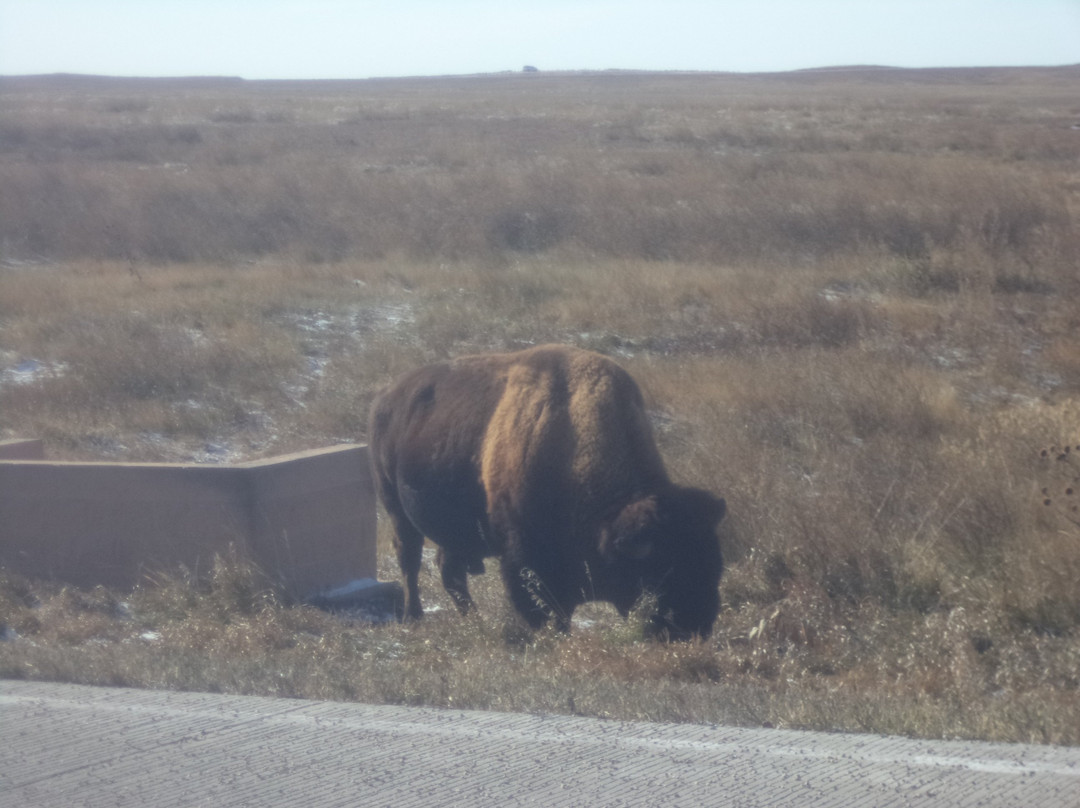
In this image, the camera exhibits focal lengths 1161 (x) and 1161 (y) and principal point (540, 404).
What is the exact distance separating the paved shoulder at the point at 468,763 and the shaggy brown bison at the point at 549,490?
6.17 ft

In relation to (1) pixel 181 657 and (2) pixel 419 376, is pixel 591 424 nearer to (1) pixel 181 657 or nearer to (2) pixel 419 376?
(2) pixel 419 376

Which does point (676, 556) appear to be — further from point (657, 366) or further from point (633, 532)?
point (657, 366)

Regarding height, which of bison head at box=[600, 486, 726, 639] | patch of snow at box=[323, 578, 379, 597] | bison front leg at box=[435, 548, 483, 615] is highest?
bison head at box=[600, 486, 726, 639]

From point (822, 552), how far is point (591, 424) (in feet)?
7.22

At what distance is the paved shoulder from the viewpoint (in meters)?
3.86

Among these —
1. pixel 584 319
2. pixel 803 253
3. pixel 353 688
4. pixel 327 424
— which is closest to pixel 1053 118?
pixel 803 253

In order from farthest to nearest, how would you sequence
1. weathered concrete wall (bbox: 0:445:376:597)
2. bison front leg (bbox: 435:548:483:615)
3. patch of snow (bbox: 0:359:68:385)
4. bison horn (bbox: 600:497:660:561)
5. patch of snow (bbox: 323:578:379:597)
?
patch of snow (bbox: 0:359:68:385), patch of snow (bbox: 323:578:379:597), bison front leg (bbox: 435:548:483:615), weathered concrete wall (bbox: 0:445:376:597), bison horn (bbox: 600:497:660:561)

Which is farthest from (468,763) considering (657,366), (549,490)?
(657,366)

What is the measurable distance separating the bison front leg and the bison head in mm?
1981

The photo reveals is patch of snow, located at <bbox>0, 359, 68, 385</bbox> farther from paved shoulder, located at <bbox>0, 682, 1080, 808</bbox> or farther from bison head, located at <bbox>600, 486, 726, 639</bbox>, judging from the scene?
paved shoulder, located at <bbox>0, 682, 1080, 808</bbox>

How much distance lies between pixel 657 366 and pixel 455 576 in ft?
23.4

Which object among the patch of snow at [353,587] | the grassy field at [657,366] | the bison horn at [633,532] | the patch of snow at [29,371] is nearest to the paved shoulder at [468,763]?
the grassy field at [657,366]

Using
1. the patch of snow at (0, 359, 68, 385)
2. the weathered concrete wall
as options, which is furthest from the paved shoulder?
the patch of snow at (0, 359, 68, 385)

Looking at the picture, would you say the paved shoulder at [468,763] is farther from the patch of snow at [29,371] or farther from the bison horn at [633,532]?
→ the patch of snow at [29,371]
